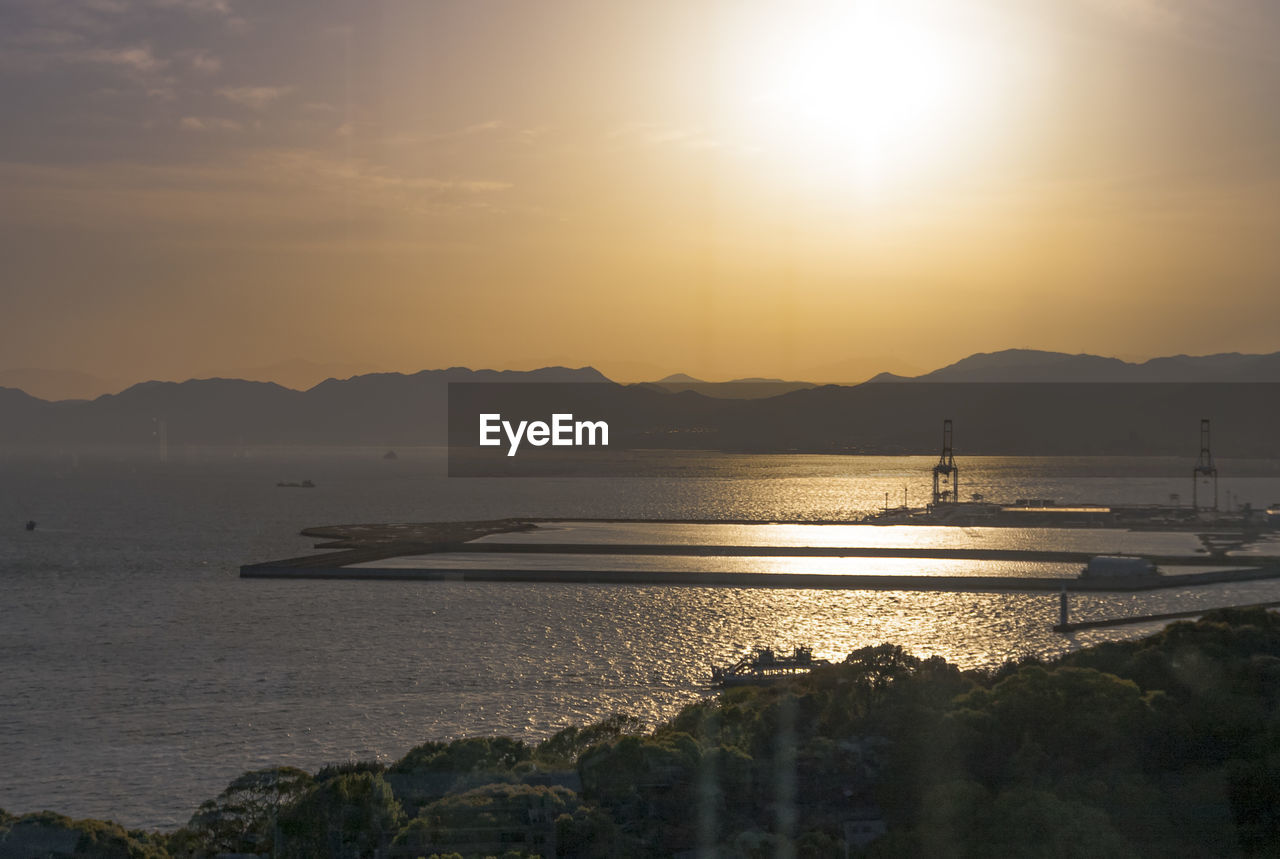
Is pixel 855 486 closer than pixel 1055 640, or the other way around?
pixel 1055 640

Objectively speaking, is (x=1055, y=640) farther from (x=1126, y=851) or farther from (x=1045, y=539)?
(x=1045, y=539)

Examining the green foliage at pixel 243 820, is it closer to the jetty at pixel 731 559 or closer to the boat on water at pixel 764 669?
the boat on water at pixel 764 669

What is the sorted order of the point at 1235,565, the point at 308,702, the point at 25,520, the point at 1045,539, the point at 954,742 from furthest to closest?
1. the point at 25,520
2. the point at 1045,539
3. the point at 1235,565
4. the point at 308,702
5. the point at 954,742

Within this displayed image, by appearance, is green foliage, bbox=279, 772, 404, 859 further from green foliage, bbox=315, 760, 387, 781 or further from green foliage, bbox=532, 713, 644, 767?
green foliage, bbox=532, 713, 644, 767

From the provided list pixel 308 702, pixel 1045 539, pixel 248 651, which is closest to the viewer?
pixel 308 702

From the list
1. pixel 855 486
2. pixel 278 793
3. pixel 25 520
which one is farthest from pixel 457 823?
pixel 855 486

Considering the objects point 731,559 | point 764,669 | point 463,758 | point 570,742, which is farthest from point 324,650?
point 731,559

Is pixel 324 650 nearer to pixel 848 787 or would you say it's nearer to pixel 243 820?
pixel 243 820

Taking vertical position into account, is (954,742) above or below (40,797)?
above
